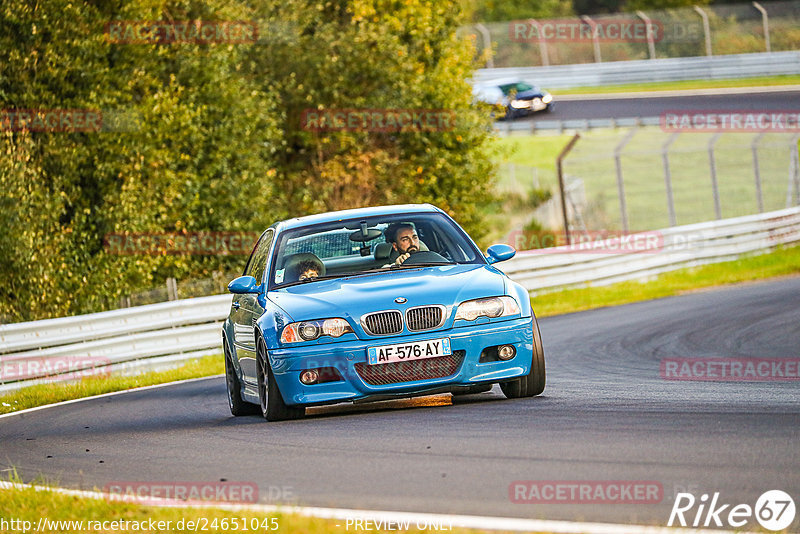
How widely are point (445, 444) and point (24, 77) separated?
60.6 ft

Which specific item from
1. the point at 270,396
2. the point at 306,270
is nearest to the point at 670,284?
the point at 306,270

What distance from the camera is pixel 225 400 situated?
39.2ft

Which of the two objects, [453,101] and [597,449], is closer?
[597,449]

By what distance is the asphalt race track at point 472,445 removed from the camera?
556 cm

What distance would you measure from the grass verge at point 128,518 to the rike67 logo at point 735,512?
86 centimetres

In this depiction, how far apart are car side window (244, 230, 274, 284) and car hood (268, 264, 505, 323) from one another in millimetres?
855

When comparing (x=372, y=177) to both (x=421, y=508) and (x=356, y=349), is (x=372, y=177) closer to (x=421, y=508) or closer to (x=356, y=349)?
(x=356, y=349)

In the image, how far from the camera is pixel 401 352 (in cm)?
818

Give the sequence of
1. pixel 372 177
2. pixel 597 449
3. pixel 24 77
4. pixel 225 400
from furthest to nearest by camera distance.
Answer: pixel 372 177, pixel 24 77, pixel 225 400, pixel 597 449

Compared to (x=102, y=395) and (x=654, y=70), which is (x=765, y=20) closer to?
(x=654, y=70)

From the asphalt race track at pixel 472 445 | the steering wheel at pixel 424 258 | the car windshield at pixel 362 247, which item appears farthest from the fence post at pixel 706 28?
the steering wheel at pixel 424 258

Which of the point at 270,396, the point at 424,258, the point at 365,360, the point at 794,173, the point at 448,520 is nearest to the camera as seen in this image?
the point at 448,520

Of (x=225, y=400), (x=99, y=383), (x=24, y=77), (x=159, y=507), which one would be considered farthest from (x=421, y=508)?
(x=24, y=77)

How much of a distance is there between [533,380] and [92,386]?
25.0ft
